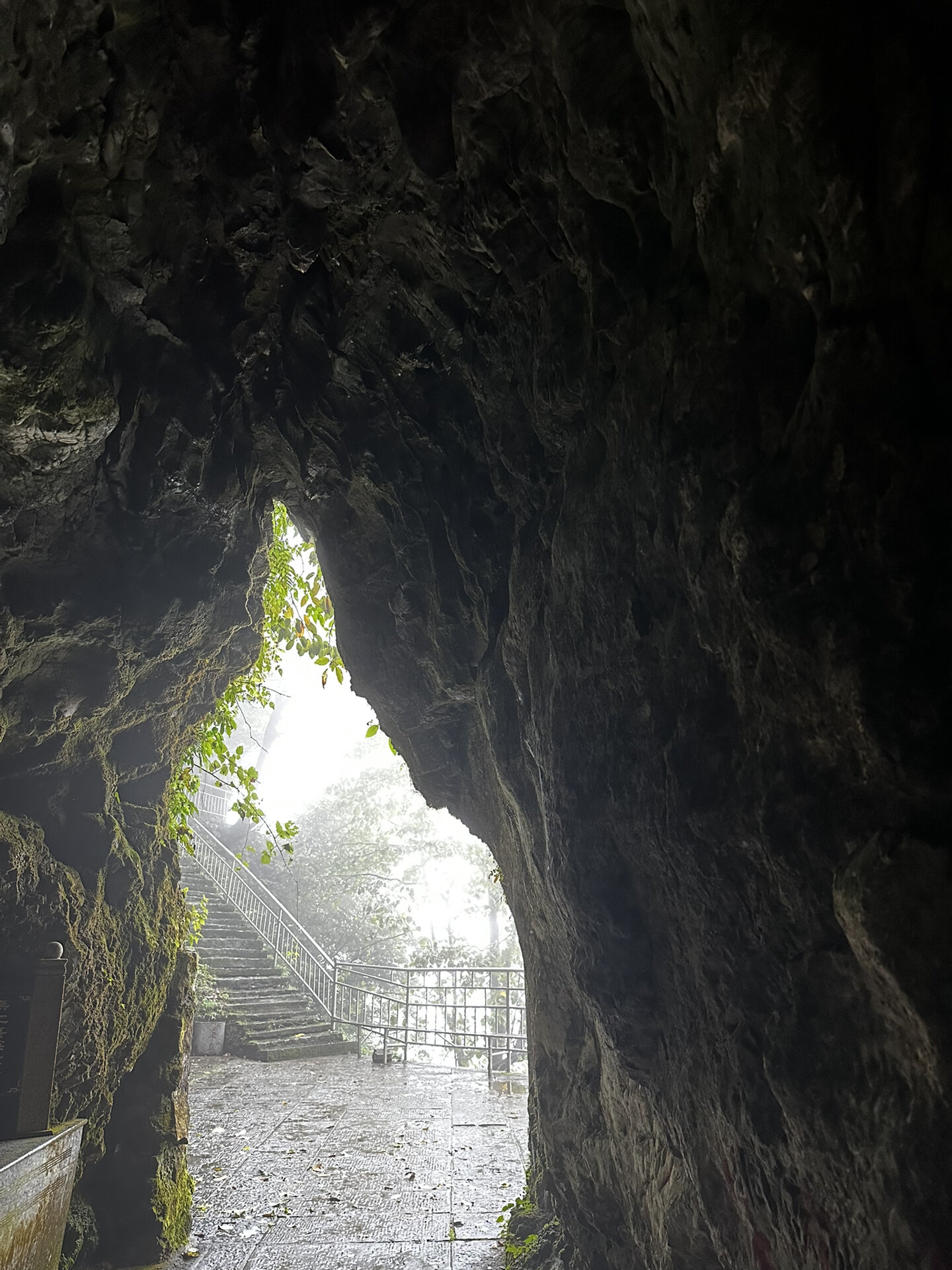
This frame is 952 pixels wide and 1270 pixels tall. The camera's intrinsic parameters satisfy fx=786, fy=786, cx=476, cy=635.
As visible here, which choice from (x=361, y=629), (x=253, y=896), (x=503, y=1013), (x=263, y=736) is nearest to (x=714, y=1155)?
(x=361, y=629)

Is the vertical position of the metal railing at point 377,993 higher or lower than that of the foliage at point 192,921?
lower

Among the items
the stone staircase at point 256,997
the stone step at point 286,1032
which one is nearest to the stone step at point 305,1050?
the stone staircase at point 256,997

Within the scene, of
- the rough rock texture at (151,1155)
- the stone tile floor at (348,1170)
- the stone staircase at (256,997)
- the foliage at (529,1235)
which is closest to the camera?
the foliage at (529,1235)

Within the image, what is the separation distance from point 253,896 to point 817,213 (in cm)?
1988

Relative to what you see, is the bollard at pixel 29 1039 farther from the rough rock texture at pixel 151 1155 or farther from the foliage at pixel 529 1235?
the foliage at pixel 529 1235

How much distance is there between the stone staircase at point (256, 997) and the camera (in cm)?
1391

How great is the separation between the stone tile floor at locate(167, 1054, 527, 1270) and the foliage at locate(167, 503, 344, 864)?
2.92 meters

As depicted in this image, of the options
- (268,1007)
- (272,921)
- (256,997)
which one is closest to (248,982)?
(256,997)

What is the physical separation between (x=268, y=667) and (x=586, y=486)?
18.3ft

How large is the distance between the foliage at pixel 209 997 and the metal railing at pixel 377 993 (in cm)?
192

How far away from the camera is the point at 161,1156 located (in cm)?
620

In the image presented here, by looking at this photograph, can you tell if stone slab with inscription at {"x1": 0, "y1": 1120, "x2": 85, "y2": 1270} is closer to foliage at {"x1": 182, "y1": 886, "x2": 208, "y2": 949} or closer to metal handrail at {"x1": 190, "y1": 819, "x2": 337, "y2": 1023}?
foliage at {"x1": 182, "y1": 886, "x2": 208, "y2": 949}

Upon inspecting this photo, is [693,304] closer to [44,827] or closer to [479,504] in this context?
[479,504]

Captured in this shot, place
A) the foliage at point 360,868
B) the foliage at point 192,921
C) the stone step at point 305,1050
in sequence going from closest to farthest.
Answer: the foliage at point 192,921 → the stone step at point 305,1050 → the foliage at point 360,868
